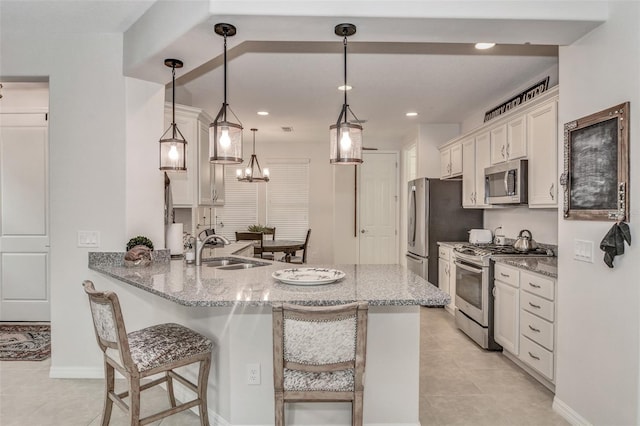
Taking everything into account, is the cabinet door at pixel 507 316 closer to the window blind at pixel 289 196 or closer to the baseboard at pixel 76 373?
the baseboard at pixel 76 373

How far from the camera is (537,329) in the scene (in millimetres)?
2912

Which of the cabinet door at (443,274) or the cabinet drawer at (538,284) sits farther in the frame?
the cabinet door at (443,274)

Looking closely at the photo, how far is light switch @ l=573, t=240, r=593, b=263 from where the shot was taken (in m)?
2.22

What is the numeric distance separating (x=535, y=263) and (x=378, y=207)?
4062 mm

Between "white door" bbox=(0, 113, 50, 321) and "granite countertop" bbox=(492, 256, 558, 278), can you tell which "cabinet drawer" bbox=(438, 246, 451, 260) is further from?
"white door" bbox=(0, 113, 50, 321)

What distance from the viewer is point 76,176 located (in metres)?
2.97

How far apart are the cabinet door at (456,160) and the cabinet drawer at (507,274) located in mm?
1762

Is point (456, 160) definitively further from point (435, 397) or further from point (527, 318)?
point (435, 397)

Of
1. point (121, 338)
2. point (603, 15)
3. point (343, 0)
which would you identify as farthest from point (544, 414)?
point (343, 0)

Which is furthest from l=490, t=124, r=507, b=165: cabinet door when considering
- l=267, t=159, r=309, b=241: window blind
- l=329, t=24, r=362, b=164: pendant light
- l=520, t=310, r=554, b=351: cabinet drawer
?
l=267, t=159, r=309, b=241: window blind

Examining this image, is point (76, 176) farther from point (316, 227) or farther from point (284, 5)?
point (316, 227)

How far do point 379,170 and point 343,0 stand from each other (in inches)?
206

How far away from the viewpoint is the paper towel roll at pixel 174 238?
324 centimetres

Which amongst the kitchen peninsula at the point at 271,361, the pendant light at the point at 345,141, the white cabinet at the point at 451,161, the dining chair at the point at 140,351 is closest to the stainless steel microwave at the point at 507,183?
the white cabinet at the point at 451,161
